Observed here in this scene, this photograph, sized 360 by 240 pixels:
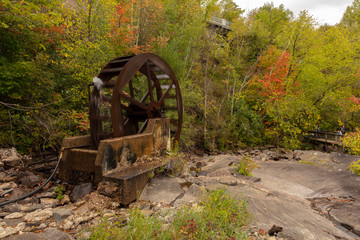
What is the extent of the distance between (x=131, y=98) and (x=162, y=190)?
2519mm

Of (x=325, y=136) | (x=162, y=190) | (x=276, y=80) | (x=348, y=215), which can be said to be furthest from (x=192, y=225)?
(x=325, y=136)

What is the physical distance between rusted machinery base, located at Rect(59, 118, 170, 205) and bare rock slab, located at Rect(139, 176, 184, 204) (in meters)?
0.14

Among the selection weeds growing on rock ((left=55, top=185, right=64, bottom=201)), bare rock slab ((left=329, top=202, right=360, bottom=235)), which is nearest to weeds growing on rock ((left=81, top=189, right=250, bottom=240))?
weeds growing on rock ((left=55, top=185, right=64, bottom=201))

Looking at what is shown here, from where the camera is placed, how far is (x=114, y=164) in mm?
3768

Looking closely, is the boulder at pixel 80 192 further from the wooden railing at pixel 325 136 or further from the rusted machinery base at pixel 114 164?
the wooden railing at pixel 325 136

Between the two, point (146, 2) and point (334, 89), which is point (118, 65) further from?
point (334, 89)

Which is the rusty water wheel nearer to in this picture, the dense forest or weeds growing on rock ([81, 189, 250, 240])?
the dense forest

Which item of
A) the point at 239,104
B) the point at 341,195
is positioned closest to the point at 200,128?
the point at 239,104

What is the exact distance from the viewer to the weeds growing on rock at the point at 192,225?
7.45ft

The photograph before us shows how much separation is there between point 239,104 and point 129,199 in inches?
514

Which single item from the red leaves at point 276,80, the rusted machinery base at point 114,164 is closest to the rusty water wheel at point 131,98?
the rusted machinery base at point 114,164

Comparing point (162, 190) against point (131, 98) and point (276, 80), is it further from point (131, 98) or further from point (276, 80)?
point (276, 80)

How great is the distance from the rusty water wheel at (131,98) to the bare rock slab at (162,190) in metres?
1.34

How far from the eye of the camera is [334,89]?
50.1 feet
